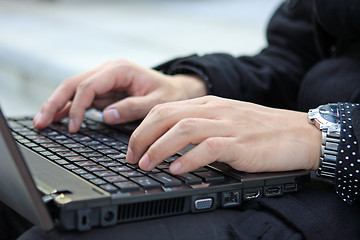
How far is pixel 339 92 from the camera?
73cm

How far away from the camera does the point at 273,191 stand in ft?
1.73

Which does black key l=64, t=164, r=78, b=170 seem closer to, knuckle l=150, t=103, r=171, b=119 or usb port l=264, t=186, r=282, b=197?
knuckle l=150, t=103, r=171, b=119

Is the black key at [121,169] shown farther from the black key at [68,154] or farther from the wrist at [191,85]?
the wrist at [191,85]

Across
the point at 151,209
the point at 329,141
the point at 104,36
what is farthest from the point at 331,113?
the point at 104,36

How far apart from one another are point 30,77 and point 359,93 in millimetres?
1188

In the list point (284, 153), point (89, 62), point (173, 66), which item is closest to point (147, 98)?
point (173, 66)

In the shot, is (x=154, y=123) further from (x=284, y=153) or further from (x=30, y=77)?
(x=30, y=77)

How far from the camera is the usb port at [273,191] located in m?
0.52

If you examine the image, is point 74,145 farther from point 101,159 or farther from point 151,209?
point 151,209

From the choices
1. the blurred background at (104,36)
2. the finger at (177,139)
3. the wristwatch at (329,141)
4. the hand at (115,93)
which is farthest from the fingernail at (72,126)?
the blurred background at (104,36)

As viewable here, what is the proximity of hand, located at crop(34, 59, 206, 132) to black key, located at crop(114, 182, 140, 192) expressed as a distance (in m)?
0.26

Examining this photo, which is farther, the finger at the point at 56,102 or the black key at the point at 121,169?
the finger at the point at 56,102

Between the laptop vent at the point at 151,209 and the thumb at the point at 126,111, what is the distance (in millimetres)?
267

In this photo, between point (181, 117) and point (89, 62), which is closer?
point (181, 117)
